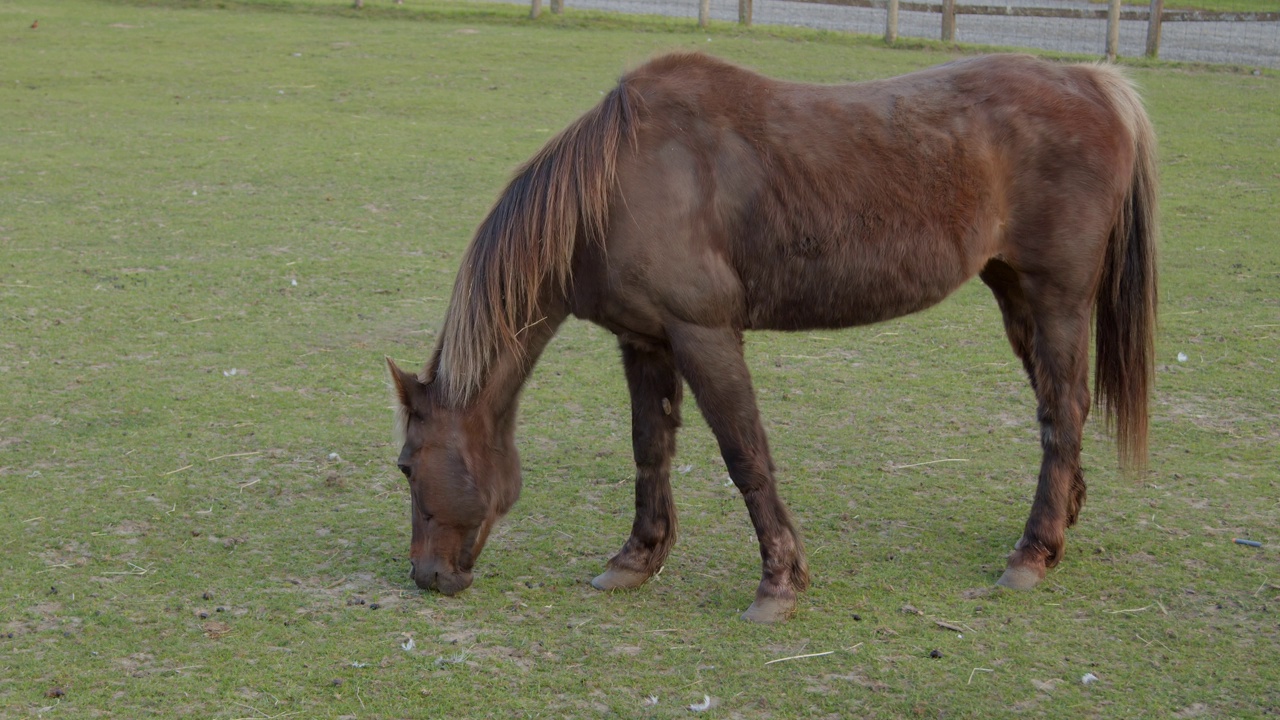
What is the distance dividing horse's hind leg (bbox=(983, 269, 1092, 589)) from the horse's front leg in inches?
50.0

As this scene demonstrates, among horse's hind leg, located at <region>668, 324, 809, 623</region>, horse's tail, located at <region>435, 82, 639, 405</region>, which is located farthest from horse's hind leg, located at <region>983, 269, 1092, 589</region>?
horse's tail, located at <region>435, 82, 639, 405</region>

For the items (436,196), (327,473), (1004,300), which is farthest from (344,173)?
(1004,300)

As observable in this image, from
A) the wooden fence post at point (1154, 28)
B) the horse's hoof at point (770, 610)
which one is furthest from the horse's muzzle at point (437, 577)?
the wooden fence post at point (1154, 28)

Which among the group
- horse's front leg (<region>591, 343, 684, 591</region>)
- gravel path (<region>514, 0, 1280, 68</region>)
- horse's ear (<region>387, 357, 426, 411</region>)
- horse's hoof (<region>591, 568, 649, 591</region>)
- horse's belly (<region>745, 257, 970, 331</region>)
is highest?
gravel path (<region>514, 0, 1280, 68</region>)

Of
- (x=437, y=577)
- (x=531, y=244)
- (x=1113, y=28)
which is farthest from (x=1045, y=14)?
(x=437, y=577)

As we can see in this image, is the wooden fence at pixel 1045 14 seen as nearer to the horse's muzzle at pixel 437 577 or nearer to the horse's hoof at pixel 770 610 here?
the horse's hoof at pixel 770 610

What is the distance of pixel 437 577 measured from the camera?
402 cm

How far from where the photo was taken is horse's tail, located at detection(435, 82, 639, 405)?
3.86 metres

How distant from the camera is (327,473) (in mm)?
5070

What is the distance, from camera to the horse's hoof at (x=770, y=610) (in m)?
3.90

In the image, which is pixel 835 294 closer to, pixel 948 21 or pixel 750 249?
pixel 750 249

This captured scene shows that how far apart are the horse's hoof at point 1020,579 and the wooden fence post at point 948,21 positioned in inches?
521

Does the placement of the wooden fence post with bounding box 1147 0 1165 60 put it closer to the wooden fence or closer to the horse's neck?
the wooden fence

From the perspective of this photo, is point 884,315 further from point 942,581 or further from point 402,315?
point 402,315
